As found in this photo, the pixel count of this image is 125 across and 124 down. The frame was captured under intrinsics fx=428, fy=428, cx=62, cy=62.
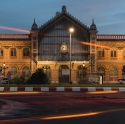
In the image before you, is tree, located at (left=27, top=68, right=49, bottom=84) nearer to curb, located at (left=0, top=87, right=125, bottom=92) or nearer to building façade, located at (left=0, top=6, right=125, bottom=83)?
curb, located at (left=0, top=87, right=125, bottom=92)

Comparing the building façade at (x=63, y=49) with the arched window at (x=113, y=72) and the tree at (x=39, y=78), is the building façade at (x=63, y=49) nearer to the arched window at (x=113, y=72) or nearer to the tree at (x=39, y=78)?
the arched window at (x=113, y=72)

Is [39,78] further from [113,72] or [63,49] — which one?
[113,72]

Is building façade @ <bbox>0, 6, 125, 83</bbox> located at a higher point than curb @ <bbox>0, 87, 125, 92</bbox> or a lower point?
higher

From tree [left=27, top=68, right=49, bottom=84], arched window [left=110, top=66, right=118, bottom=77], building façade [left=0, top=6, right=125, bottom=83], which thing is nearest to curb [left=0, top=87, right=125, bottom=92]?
tree [left=27, top=68, right=49, bottom=84]

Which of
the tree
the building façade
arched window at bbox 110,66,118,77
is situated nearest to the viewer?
the tree

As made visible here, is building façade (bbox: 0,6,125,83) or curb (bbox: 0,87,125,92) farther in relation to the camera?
building façade (bbox: 0,6,125,83)

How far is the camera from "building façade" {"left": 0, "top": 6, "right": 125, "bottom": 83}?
285 ft

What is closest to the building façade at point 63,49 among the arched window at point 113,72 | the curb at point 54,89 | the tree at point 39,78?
the arched window at point 113,72

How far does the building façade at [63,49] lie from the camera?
3415 inches

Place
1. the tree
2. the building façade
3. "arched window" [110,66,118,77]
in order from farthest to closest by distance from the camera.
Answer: "arched window" [110,66,118,77] → the building façade → the tree

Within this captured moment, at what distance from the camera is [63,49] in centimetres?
8669

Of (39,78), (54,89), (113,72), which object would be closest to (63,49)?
(113,72)

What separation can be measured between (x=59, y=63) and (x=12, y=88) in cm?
5782

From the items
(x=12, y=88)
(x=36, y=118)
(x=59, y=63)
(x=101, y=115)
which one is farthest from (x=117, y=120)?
(x=59, y=63)
